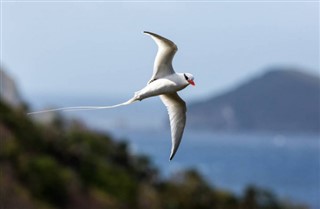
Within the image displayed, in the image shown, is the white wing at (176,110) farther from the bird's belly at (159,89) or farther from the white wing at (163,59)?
the bird's belly at (159,89)

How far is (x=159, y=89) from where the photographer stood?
9023 mm

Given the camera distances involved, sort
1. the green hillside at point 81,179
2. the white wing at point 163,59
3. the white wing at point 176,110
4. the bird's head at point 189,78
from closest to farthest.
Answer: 1. the bird's head at point 189,78
2. the white wing at point 163,59
3. the white wing at point 176,110
4. the green hillside at point 81,179

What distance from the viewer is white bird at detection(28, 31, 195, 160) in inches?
355

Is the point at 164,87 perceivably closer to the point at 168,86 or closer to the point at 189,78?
the point at 168,86

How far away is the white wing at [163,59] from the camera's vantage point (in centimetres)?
945

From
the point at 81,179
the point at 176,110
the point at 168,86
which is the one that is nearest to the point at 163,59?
the point at 168,86

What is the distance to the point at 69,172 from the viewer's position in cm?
5147

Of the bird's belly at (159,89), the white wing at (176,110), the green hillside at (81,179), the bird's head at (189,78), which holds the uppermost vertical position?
the bird's head at (189,78)

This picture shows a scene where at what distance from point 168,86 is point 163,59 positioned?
2.04 feet

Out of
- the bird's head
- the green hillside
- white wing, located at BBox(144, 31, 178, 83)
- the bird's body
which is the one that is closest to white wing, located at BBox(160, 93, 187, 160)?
→ white wing, located at BBox(144, 31, 178, 83)

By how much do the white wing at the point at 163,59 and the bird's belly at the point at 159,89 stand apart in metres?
0.28

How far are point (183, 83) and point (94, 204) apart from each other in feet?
141

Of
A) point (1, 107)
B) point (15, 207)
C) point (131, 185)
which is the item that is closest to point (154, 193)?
point (131, 185)

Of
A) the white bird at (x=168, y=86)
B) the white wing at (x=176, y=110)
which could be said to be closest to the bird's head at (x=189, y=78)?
the white bird at (x=168, y=86)
